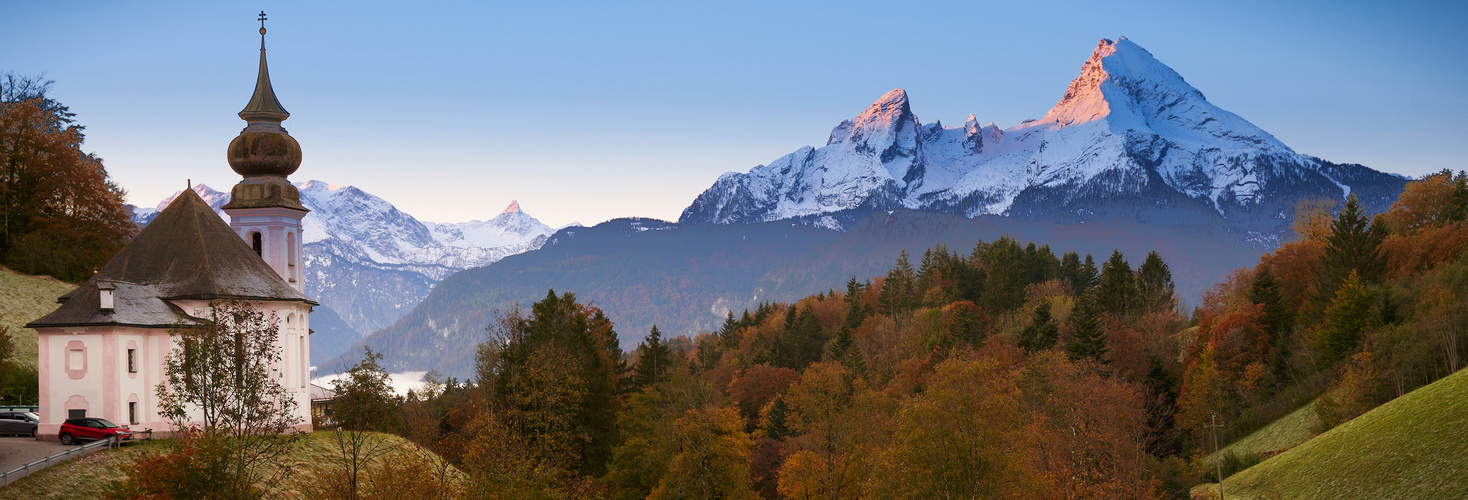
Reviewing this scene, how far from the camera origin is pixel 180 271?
196 feet

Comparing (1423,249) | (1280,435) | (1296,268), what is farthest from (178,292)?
(1296,268)

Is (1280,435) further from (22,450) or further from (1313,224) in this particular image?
(22,450)

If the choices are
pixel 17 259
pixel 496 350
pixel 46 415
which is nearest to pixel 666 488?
pixel 496 350

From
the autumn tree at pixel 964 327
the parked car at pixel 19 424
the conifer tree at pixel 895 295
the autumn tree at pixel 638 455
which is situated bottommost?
the autumn tree at pixel 638 455

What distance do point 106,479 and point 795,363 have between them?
3418 inches

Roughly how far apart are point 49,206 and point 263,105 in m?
17.1

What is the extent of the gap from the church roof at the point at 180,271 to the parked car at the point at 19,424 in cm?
509

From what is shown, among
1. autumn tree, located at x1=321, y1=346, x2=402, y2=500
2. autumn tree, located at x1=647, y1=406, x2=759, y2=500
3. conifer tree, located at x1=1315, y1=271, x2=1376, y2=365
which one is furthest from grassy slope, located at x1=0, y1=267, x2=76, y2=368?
conifer tree, located at x1=1315, y1=271, x2=1376, y2=365

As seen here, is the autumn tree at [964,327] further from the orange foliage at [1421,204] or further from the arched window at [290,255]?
the arched window at [290,255]

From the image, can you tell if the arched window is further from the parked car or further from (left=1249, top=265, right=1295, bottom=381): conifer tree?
(left=1249, top=265, right=1295, bottom=381): conifer tree

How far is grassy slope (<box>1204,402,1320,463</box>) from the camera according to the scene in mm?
77000

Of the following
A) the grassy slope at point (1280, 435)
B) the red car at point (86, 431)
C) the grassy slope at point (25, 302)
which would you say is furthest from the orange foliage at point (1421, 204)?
the grassy slope at point (25, 302)

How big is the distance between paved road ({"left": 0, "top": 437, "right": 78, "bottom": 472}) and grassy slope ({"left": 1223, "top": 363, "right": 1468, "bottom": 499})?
54.9 m

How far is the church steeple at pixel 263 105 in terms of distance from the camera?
239 feet
